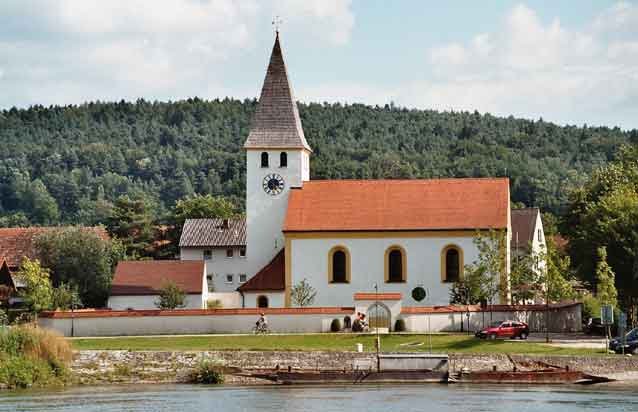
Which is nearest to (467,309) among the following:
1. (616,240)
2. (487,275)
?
(487,275)

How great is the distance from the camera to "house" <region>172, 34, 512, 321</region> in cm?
8256

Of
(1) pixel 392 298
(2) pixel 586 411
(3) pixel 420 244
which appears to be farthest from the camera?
(3) pixel 420 244

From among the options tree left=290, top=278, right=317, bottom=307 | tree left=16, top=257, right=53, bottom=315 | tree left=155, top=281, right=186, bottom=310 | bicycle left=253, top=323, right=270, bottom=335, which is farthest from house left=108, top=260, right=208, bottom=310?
bicycle left=253, top=323, right=270, bottom=335

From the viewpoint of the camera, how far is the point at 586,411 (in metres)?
51.6

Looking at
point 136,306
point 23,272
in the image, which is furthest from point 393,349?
point 23,272

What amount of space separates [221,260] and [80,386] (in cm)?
5047

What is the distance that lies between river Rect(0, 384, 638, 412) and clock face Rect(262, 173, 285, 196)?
26209mm

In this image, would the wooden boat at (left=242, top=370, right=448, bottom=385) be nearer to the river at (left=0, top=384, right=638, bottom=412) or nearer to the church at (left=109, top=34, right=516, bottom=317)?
the river at (left=0, top=384, right=638, bottom=412)

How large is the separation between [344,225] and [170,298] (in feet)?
37.0

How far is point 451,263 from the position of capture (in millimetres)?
82562

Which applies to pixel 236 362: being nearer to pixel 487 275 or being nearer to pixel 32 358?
pixel 32 358

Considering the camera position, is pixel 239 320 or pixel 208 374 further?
pixel 239 320

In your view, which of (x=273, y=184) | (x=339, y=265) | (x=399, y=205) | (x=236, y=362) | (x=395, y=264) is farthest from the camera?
(x=273, y=184)

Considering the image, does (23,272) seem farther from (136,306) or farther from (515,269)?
(515,269)
